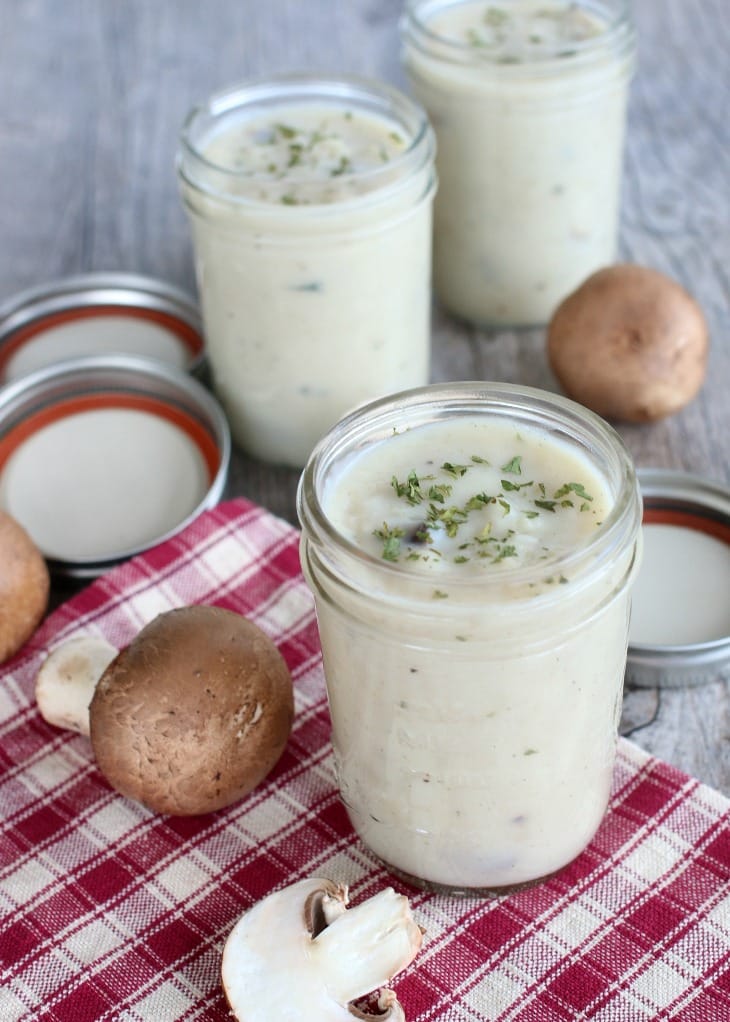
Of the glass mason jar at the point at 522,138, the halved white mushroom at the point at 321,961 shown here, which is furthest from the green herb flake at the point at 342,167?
the halved white mushroom at the point at 321,961

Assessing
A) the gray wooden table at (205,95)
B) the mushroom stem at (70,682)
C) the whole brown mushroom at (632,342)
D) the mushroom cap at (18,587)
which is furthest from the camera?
the gray wooden table at (205,95)

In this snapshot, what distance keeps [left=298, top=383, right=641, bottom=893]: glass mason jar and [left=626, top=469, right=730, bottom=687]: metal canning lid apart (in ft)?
0.89

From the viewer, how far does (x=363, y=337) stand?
6.24 ft

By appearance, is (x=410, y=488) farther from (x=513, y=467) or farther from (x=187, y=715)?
(x=187, y=715)

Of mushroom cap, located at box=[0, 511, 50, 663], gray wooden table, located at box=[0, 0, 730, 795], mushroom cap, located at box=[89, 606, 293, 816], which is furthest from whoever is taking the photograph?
gray wooden table, located at box=[0, 0, 730, 795]

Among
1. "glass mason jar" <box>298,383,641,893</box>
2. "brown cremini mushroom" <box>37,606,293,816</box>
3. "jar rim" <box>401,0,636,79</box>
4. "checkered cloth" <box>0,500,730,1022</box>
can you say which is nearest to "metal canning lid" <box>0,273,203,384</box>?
"jar rim" <box>401,0,636,79</box>

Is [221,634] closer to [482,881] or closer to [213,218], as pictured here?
[482,881]

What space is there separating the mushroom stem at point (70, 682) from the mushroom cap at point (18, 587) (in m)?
0.10

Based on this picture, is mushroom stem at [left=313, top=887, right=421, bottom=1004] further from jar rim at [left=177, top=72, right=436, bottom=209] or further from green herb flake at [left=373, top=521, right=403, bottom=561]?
jar rim at [left=177, top=72, right=436, bottom=209]

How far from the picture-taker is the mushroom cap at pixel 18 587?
1.61 metres

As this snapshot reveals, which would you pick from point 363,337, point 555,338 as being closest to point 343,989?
point 363,337

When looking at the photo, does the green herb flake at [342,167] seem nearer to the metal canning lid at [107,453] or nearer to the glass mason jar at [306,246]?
the glass mason jar at [306,246]

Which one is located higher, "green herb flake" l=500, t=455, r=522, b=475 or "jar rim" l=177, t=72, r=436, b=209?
"green herb flake" l=500, t=455, r=522, b=475

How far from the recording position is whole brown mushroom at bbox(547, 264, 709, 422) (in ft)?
6.30
